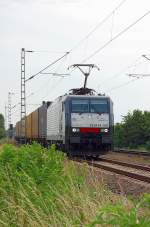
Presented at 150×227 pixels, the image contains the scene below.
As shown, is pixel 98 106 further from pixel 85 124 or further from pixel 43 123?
pixel 43 123

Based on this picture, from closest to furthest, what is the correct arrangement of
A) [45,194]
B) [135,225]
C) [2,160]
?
[135,225] → [45,194] → [2,160]

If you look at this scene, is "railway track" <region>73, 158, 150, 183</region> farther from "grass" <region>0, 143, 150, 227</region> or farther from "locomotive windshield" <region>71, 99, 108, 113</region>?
"grass" <region>0, 143, 150, 227</region>

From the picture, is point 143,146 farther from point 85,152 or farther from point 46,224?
point 46,224

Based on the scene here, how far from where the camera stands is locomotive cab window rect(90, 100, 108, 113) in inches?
1094

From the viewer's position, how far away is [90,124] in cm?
2739

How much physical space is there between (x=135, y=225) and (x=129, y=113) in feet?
149

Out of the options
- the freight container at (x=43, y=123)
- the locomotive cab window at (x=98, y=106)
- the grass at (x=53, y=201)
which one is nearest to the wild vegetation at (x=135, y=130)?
the freight container at (x=43, y=123)

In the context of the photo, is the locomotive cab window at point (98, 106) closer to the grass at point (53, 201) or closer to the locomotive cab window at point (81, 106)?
the locomotive cab window at point (81, 106)

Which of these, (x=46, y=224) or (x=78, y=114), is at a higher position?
(x=78, y=114)

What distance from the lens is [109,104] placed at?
27.8 m

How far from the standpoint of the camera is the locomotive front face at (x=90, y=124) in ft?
88.4

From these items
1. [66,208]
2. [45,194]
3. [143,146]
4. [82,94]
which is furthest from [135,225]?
[143,146]

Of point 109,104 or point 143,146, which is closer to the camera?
point 109,104

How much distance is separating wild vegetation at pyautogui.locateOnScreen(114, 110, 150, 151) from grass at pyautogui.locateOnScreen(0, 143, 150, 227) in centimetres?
3535
